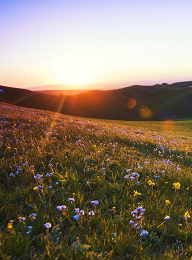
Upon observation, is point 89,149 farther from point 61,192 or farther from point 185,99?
point 185,99

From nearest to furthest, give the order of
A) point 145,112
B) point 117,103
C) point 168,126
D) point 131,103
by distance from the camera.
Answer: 1. point 168,126
2. point 145,112
3. point 131,103
4. point 117,103

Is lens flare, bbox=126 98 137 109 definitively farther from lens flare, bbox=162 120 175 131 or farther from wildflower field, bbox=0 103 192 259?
wildflower field, bbox=0 103 192 259

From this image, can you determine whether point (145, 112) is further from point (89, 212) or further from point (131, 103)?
point (89, 212)

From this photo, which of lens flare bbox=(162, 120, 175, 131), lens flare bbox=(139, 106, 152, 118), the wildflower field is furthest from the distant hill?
the wildflower field

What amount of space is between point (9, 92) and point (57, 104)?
93.9 feet

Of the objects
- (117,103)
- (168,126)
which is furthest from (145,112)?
(168,126)

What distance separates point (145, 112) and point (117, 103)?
21.1m

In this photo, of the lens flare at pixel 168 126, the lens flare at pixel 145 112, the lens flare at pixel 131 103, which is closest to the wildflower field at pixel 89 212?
the lens flare at pixel 168 126

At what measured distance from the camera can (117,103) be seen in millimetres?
123688

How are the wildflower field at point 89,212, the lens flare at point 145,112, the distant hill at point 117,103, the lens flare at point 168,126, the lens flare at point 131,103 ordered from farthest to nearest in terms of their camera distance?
the lens flare at point 131,103
the lens flare at point 145,112
the distant hill at point 117,103
the lens flare at point 168,126
the wildflower field at point 89,212

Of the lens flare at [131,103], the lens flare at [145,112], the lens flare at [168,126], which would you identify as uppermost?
the lens flare at [131,103]

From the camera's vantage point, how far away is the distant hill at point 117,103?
10425 cm

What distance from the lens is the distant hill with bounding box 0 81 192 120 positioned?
104m

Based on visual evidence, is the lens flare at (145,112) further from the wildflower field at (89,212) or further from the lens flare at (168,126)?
the wildflower field at (89,212)
